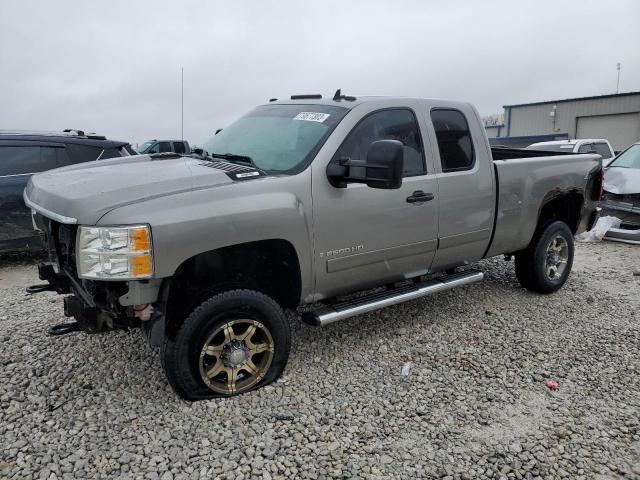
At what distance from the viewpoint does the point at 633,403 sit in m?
3.42

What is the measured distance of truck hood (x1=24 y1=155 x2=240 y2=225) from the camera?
9.44 feet

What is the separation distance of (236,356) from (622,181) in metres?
7.75

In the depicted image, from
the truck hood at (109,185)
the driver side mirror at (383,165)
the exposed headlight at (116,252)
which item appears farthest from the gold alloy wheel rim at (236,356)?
the driver side mirror at (383,165)

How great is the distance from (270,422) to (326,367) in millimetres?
808

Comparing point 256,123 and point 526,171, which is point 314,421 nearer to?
point 256,123

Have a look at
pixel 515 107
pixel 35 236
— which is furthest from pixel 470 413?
pixel 515 107

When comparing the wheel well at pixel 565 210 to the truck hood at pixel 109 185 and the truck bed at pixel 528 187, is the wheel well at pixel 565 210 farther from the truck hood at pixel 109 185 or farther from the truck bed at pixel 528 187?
the truck hood at pixel 109 185

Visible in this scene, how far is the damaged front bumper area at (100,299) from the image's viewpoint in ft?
9.62

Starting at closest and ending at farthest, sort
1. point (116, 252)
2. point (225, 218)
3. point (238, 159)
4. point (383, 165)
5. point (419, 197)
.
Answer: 1. point (116, 252)
2. point (225, 218)
3. point (383, 165)
4. point (238, 159)
5. point (419, 197)

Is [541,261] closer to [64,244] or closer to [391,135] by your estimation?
[391,135]

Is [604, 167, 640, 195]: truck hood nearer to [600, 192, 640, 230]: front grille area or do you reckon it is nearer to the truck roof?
[600, 192, 640, 230]: front grille area

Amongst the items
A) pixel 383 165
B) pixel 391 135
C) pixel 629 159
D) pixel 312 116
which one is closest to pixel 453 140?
pixel 391 135

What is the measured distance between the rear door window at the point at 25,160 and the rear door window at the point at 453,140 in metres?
5.03

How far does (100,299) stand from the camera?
3.09 m
